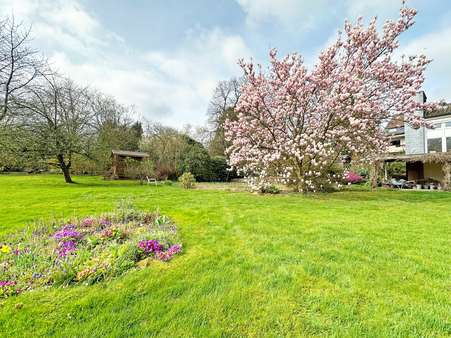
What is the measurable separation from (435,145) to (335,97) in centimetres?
1832

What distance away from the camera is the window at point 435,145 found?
18997 millimetres

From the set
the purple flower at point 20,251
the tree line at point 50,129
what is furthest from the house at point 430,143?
the purple flower at point 20,251

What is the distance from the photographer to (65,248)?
11.3 feet

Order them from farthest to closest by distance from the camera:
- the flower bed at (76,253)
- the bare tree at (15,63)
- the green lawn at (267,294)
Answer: the bare tree at (15,63)
the flower bed at (76,253)
the green lawn at (267,294)

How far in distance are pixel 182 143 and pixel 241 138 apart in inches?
530

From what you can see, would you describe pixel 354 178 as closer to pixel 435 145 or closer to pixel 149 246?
pixel 435 145

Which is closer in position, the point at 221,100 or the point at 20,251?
the point at 20,251

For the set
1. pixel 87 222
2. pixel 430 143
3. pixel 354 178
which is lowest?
pixel 87 222

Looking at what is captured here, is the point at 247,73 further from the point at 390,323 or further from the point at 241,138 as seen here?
the point at 390,323

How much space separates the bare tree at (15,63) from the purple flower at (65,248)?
14.2 m

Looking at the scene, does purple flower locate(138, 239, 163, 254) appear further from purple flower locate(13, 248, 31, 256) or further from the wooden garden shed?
the wooden garden shed

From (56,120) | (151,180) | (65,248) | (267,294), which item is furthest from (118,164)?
(267,294)

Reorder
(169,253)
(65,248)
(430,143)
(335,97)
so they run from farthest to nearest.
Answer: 1. (430,143)
2. (335,97)
3. (65,248)
4. (169,253)

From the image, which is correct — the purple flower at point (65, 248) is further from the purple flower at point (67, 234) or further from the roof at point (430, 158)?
the roof at point (430, 158)
